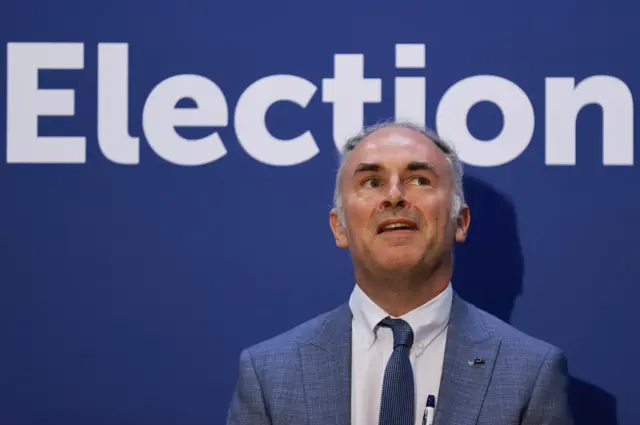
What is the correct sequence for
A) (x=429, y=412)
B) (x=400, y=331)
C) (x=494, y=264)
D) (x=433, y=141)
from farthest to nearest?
1. (x=494, y=264)
2. (x=433, y=141)
3. (x=400, y=331)
4. (x=429, y=412)

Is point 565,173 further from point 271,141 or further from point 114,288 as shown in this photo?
point 114,288

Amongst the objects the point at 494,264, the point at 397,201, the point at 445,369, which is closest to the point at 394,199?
the point at 397,201

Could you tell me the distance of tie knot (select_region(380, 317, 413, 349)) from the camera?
1987 mm

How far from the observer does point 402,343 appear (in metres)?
1.98


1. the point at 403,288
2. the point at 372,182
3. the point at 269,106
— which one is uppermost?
the point at 269,106

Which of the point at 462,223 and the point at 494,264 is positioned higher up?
the point at 462,223

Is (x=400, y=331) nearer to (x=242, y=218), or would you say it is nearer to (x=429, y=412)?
(x=429, y=412)

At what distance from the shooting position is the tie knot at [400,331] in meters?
1.99

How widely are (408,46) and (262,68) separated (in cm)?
36

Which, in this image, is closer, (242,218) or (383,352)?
(383,352)

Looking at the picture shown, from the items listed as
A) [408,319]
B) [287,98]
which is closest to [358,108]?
[287,98]

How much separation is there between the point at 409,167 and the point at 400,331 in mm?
348

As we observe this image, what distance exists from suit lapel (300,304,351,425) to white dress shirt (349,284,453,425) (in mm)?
29

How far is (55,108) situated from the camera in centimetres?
237
